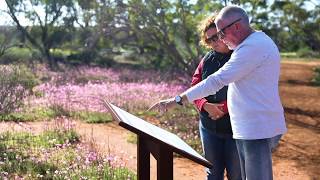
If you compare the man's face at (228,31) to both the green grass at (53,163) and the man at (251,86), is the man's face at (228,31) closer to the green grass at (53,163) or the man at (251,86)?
the man at (251,86)

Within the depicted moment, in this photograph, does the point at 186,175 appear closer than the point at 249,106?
No

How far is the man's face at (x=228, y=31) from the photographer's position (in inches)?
143

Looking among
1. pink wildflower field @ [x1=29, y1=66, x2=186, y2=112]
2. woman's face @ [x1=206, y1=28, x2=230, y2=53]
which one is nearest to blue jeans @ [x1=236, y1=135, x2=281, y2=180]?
woman's face @ [x1=206, y1=28, x2=230, y2=53]

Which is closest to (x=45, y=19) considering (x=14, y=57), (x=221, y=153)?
(x=14, y=57)

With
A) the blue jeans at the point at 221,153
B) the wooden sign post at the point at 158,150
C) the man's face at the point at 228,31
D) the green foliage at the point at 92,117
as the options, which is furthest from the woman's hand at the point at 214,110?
the green foliage at the point at 92,117

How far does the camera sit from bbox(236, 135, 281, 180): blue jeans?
12.1 feet

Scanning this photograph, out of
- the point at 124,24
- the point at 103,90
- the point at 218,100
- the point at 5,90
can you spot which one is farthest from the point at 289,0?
the point at 218,100

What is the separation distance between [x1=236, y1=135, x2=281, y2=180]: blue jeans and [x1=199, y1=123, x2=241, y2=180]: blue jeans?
0.85 metres

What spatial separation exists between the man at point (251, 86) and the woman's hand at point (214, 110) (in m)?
0.76

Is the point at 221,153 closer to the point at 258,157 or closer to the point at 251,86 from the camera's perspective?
the point at 258,157

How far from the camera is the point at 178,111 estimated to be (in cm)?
1235

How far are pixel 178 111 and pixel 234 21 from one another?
8.78 meters

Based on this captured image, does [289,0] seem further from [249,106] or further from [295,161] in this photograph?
[249,106]

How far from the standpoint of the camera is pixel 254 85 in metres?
3.64
